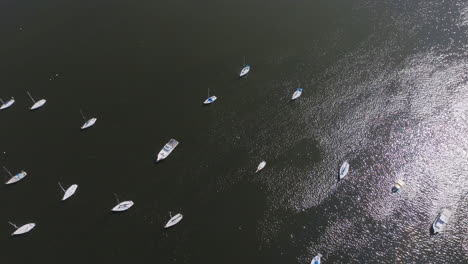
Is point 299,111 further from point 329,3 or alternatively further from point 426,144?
point 329,3

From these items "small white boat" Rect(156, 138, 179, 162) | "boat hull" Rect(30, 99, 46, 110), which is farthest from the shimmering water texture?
"boat hull" Rect(30, 99, 46, 110)

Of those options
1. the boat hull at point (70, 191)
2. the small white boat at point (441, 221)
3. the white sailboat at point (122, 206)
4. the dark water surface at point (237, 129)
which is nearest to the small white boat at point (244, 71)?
the dark water surface at point (237, 129)

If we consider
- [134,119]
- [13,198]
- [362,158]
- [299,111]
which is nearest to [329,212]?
[362,158]

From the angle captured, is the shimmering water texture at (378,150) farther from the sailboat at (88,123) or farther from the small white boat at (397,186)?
the sailboat at (88,123)

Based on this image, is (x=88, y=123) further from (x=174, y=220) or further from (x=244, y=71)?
(x=244, y=71)

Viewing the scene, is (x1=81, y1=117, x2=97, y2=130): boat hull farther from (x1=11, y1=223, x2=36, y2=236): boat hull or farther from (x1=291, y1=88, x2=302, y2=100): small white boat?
(x1=291, y1=88, x2=302, y2=100): small white boat
